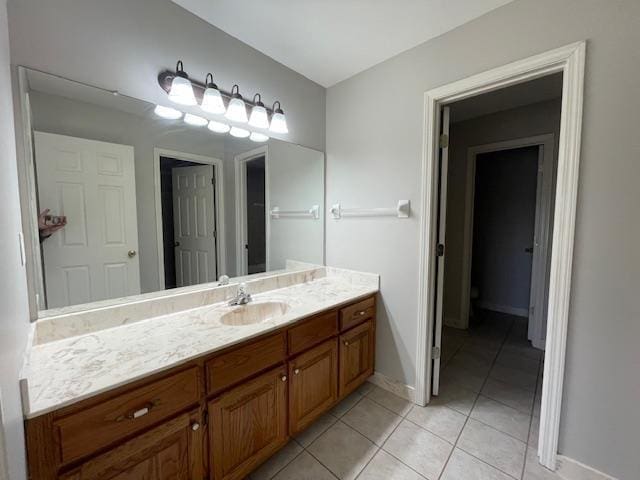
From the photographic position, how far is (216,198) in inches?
69.6

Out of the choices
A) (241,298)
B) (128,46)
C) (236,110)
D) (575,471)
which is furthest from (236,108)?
(575,471)

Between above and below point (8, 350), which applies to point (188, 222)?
above

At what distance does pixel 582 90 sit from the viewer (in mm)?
1204

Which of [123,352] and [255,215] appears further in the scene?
[255,215]

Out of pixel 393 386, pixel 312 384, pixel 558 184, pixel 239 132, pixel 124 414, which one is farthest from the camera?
pixel 393 386

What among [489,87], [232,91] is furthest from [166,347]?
[489,87]

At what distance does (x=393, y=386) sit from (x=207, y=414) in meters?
1.39

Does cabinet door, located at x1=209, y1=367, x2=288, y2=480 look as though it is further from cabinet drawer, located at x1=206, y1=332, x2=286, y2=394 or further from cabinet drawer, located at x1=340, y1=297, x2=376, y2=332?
cabinet drawer, located at x1=340, y1=297, x2=376, y2=332

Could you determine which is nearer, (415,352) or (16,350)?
(16,350)

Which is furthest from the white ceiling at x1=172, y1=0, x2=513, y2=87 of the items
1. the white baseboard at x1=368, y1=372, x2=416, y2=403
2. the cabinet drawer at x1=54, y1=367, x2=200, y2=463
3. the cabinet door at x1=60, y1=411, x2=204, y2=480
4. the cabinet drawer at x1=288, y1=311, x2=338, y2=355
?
the white baseboard at x1=368, y1=372, x2=416, y2=403

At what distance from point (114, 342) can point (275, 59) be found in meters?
1.90

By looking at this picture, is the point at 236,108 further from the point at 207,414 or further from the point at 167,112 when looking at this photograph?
the point at 207,414

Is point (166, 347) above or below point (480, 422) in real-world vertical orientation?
above

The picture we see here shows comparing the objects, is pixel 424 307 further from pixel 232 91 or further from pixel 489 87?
pixel 232 91
